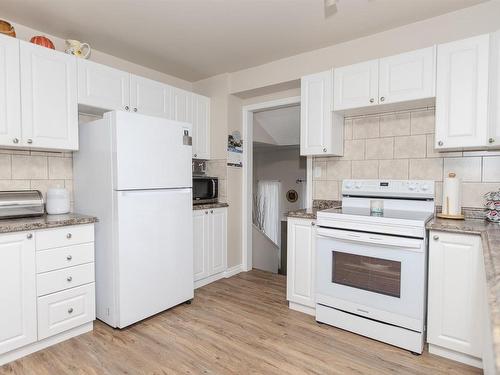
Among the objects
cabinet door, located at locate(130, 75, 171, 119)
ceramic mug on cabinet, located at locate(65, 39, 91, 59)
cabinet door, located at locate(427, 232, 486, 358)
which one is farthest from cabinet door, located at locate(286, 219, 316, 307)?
ceramic mug on cabinet, located at locate(65, 39, 91, 59)

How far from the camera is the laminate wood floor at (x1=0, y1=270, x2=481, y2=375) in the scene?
1.87 metres

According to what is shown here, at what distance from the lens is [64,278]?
215 cm

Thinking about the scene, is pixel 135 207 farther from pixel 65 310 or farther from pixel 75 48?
pixel 75 48

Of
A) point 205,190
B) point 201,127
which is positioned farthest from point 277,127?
point 205,190

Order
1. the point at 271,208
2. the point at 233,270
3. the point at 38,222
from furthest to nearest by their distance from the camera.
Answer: the point at 271,208
the point at 233,270
the point at 38,222

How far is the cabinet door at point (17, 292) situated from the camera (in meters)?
1.87

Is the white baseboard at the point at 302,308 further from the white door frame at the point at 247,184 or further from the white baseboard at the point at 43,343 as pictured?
the white baseboard at the point at 43,343

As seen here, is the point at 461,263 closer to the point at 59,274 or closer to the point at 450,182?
the point at 450,182

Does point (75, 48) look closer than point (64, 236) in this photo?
No

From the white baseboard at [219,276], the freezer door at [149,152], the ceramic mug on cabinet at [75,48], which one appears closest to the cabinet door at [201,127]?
the freezer door at [149,152]

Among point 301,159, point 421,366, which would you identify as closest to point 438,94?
point 421,366

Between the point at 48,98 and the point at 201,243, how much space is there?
189 centimetres

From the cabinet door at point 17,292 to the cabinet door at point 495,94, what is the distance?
313cm

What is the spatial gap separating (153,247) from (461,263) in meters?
2.20
